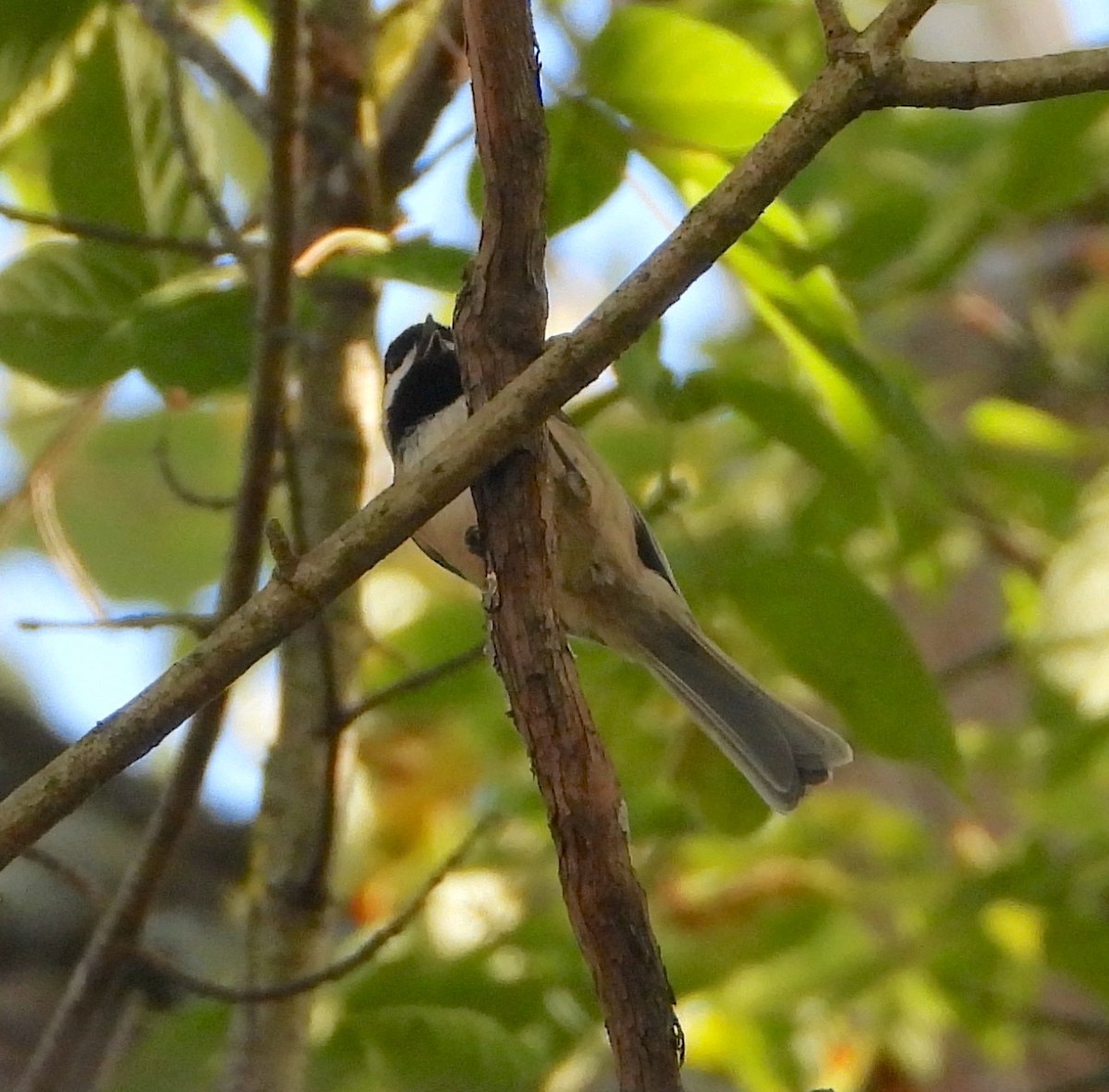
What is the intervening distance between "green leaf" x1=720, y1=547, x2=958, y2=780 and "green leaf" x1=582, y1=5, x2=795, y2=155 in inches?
16.9

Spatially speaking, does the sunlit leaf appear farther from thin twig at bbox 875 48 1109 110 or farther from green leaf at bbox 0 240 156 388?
green leaf at bbox 0 240 156 388

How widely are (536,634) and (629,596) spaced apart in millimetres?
741

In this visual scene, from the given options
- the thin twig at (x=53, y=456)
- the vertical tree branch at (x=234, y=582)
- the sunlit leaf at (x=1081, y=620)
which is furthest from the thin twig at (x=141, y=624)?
the sunlit leaf at (x=1081, y=620)

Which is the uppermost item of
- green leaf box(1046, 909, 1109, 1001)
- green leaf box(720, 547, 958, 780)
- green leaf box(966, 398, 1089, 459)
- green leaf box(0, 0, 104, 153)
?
green leaf box(966, 398, 1089, 459)

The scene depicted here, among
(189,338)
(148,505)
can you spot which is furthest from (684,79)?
(148,505)

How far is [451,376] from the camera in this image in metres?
1.88

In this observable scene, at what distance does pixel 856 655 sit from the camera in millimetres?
1512

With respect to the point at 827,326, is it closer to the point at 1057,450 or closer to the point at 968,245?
the point at 968,245

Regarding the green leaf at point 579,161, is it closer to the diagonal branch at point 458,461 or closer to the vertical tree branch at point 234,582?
the vertical tree branch at point 234,582

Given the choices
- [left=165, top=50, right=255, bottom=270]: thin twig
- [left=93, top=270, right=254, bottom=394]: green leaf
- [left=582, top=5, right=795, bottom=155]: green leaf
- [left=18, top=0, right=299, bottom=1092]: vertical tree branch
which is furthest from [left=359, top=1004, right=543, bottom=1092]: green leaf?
[left=582, top=5, right=795, bottom=155]: green leaf

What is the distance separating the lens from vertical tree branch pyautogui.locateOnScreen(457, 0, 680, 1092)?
106 cm

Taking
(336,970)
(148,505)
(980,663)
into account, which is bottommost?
A: (336,970)

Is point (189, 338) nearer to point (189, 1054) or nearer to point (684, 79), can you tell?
point (684, 79)

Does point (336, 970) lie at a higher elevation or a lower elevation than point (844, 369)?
lower
